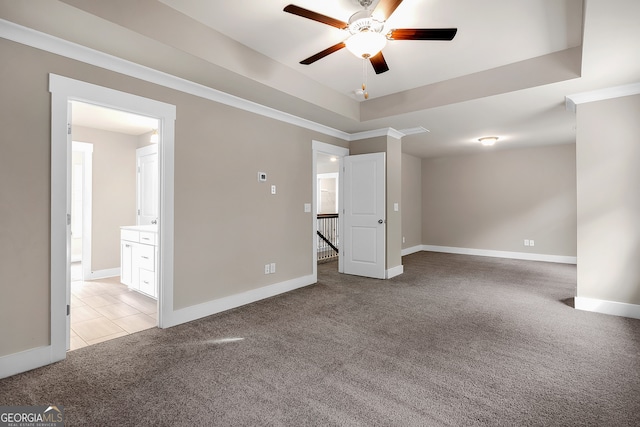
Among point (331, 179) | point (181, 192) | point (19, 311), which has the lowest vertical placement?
point (19, 311)

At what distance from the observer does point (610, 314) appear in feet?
11.5

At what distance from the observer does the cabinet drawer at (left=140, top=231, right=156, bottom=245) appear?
3879mm

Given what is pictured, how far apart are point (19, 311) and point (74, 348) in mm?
603

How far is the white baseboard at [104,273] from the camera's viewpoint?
5203 millimetres

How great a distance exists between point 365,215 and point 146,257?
130 inches

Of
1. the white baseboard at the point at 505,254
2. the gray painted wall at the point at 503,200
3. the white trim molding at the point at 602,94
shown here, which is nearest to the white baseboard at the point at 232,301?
the white trim molding at the point at 602,94

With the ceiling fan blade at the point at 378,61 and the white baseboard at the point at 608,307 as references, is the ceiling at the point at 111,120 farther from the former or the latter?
the white baseboard at the point at 608,307

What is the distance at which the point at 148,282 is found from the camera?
4027 mm

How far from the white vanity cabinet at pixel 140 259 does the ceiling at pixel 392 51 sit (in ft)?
6.98

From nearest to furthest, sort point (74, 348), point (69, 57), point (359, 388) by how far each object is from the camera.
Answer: point (359, 388) < point (69, 57) < point (74, 348)

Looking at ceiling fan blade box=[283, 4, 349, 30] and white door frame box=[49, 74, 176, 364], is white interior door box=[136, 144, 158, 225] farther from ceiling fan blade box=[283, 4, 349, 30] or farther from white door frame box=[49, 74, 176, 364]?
ceiling fan blade box=[283, 4, 349, 30]

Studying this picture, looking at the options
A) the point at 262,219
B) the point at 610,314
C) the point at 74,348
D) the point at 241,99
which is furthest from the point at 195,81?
the point at 610,314

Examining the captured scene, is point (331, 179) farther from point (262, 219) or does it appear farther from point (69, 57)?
point (69, 57)

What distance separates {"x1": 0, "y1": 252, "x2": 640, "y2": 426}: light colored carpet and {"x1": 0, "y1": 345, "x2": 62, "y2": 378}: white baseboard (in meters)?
0.08
